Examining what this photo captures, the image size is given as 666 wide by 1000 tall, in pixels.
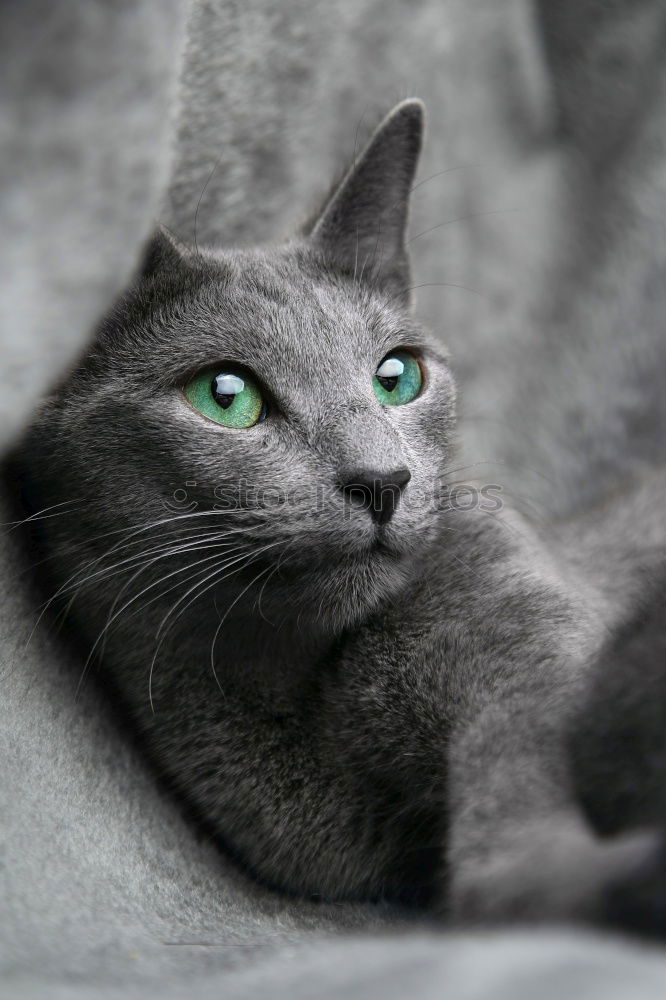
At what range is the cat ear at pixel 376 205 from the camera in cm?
108

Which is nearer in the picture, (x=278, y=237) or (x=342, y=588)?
(x=342, y=588)

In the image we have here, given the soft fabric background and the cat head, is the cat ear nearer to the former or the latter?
the cat head

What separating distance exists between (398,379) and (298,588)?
0.28m

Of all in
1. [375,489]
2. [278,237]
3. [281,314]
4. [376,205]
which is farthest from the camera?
[278,237]

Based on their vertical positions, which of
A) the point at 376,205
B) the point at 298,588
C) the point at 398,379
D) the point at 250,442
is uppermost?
the point at 376,205

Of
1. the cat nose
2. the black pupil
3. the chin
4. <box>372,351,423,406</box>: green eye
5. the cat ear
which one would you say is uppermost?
the cat ear

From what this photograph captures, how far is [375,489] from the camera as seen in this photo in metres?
0.80

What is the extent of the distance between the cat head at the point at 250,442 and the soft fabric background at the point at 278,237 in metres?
0.10

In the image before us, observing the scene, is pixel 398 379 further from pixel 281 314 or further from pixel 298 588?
pixel 298 588

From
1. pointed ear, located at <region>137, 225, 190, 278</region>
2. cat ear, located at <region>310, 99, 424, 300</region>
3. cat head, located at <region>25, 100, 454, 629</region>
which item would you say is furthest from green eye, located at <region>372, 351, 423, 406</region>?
pointed ear, located at <region>137, 225, 190, 278</region>

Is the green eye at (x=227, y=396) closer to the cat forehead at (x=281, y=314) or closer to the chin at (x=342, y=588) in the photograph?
the cat forehead at (x=281, y=314)

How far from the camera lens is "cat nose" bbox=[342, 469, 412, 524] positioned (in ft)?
2.61

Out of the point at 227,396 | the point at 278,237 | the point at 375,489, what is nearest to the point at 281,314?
the point at 227,396

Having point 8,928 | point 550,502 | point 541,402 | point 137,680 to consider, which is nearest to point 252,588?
point 137,680
